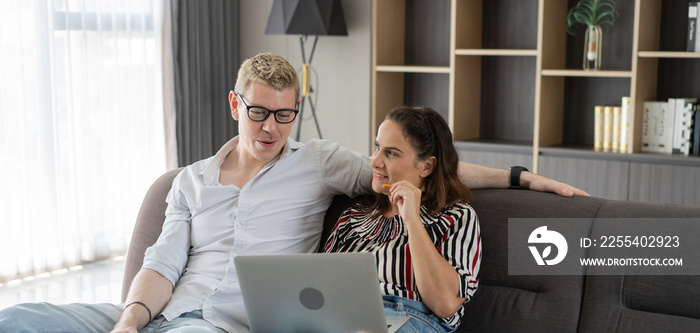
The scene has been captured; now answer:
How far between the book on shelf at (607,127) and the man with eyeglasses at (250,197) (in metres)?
1.71

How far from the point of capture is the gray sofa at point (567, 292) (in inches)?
67.6

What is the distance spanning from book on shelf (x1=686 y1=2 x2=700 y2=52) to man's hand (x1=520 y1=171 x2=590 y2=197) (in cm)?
170

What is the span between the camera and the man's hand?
200cm

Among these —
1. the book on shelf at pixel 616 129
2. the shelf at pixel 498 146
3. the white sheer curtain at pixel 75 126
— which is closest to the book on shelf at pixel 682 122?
the book on shelf at pixel 616 129

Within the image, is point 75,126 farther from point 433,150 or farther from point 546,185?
point 546,185

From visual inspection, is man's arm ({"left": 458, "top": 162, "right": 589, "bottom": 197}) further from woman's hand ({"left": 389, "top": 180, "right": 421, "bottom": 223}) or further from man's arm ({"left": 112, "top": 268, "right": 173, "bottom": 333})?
man's arm ({"left": 112, "top": 268, "right": 173, "bottom": 333})

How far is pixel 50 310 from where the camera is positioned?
1735 millimetres

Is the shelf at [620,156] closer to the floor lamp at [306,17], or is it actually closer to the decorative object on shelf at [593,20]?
the decorative object on shelf at [593,20]

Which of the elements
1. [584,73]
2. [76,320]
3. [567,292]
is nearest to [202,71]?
[584,73]

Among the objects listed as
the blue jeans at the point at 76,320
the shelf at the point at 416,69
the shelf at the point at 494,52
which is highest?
the shelf at the point at 494,52

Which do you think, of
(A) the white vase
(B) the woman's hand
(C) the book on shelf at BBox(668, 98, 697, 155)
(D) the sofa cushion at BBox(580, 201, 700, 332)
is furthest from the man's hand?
(A) the white vase

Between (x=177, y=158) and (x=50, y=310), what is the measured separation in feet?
8.92

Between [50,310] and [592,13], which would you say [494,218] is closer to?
[50,310]

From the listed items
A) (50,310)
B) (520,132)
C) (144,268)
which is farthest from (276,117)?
(520,132)
